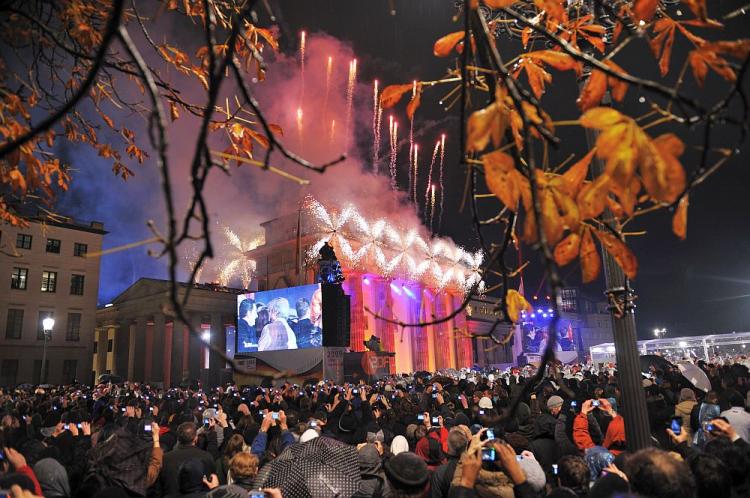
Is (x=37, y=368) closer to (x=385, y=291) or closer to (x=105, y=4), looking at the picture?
(x=385, y=291)

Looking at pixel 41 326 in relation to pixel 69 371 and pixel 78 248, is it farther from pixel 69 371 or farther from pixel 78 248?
pixel 78 248

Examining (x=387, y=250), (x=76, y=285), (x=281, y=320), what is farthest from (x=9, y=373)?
(x=387, y=250)

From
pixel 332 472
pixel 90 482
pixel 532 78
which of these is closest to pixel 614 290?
pixel 532 78

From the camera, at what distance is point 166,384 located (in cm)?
4800

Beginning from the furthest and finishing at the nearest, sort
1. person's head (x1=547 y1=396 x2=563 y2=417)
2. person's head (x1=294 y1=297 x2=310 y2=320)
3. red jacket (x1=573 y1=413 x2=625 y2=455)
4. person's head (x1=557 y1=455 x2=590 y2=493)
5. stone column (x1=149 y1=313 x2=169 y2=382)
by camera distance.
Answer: stone column (x1=149 y1=313 x2=169 y2=382) < person's head (x1=294 y1=297 x2=310 y2=320) < person's head (x1=547 y1=396 x2=563 y2=417) < red jacket (x1=573 y1=413 x2=625 y2=455) < person's head (x1=557 y1=455 x2=590 y2=493)

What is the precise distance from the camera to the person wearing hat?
4.08 metres

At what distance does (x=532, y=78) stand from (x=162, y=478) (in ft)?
20.5

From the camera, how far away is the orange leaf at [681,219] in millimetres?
1513

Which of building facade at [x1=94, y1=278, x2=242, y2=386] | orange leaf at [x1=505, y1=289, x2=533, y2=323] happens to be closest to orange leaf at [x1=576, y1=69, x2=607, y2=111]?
orange leaf at [x1=505, y1=289, x2=533, y2=323]

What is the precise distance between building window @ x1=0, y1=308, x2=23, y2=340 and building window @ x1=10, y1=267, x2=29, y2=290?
7.43 feet

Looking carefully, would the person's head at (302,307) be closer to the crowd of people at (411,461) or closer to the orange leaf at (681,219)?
the crowd of people at (411,461)

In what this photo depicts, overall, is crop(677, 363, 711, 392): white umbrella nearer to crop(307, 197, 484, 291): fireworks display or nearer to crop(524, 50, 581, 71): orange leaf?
crop(524, 50, 581, 71): orange leaf

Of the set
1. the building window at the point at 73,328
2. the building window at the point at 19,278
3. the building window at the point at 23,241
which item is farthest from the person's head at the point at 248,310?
the building window at the point at 23,241

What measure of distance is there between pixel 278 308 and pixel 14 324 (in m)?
26.3
